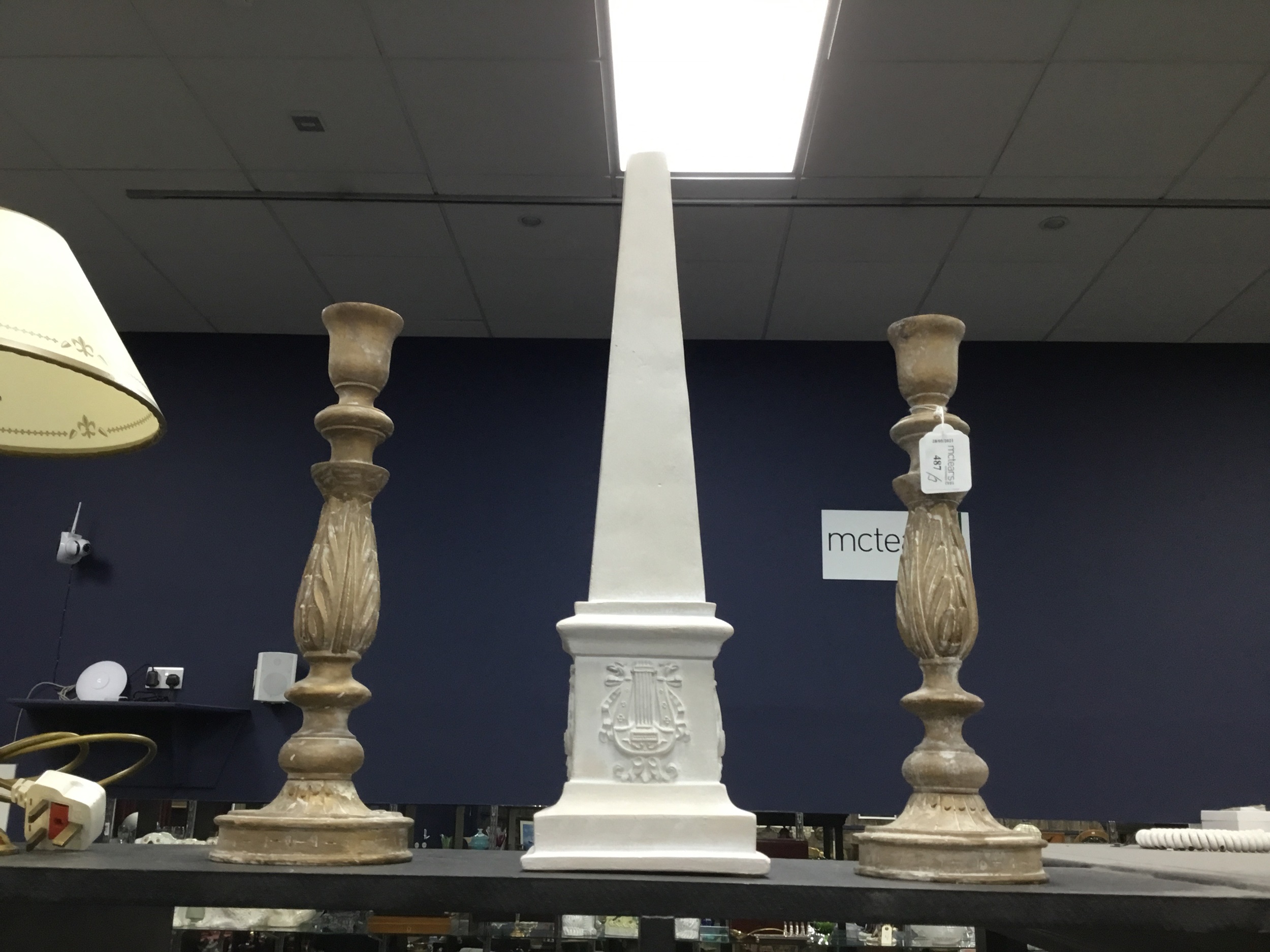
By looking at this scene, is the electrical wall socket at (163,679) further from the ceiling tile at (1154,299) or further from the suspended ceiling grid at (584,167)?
the ceiling tile at (1154,299)

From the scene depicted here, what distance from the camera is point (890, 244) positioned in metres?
3.77

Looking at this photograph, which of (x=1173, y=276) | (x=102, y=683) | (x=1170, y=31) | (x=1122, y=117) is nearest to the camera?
(x=1170, y=31)

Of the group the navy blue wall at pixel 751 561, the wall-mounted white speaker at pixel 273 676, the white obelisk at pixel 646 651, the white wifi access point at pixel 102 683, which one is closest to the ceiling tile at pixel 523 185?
the navy blue wall at pixel 751 561

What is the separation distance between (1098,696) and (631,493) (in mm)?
3606

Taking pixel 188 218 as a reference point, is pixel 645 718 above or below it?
below

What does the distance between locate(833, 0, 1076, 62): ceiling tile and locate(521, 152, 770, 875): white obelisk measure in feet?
5.57

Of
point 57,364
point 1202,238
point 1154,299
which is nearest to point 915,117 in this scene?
point 1202,238

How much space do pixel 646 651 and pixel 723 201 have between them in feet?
8.60

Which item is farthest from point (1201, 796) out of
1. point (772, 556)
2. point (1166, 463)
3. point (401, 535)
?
point (401, 535)

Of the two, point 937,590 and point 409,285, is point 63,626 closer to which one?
point 409,285

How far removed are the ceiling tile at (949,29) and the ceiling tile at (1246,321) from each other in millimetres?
1850

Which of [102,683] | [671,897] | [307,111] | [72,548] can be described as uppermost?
[307,111]

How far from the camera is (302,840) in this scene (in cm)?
108

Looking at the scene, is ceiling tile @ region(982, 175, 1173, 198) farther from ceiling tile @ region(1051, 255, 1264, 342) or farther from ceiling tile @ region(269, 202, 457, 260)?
ceiling tile @ region(269, 202, 457, 260)
